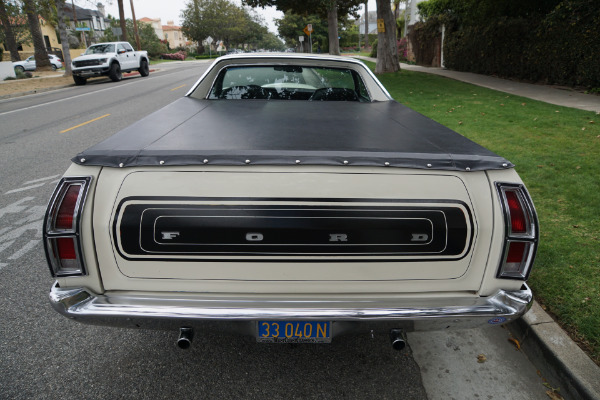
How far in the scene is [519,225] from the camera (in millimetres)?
1969

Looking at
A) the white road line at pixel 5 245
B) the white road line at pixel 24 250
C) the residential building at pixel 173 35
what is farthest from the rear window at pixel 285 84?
the residential building at pixel 173 35

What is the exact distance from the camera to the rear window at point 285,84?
14.4 ft

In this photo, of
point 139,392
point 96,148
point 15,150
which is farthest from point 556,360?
point 15,150

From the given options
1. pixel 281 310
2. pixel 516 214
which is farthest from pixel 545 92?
pixel 281 310

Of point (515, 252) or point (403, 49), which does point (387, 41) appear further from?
point (515, 252)

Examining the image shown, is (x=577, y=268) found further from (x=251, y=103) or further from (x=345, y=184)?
(x=251, y=103)

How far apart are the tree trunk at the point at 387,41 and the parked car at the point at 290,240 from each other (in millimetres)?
17677

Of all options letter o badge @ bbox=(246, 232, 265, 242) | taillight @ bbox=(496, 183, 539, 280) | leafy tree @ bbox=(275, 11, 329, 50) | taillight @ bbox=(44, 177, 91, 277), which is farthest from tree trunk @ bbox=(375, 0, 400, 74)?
leafy tree @ bbox=(275, 11, 329, 50)

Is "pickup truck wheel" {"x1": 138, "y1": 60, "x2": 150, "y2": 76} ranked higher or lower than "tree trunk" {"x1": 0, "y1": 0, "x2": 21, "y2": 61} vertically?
lower

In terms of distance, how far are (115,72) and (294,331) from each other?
2223 cm

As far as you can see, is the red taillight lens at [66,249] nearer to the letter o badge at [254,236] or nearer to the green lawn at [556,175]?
the letter o badge at [254,236]

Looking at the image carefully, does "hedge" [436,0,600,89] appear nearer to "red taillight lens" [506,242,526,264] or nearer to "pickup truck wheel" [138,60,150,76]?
"red taillight lens" [506,242,526,264]

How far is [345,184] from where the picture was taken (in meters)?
1.91

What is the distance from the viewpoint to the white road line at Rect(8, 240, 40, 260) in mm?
3748
